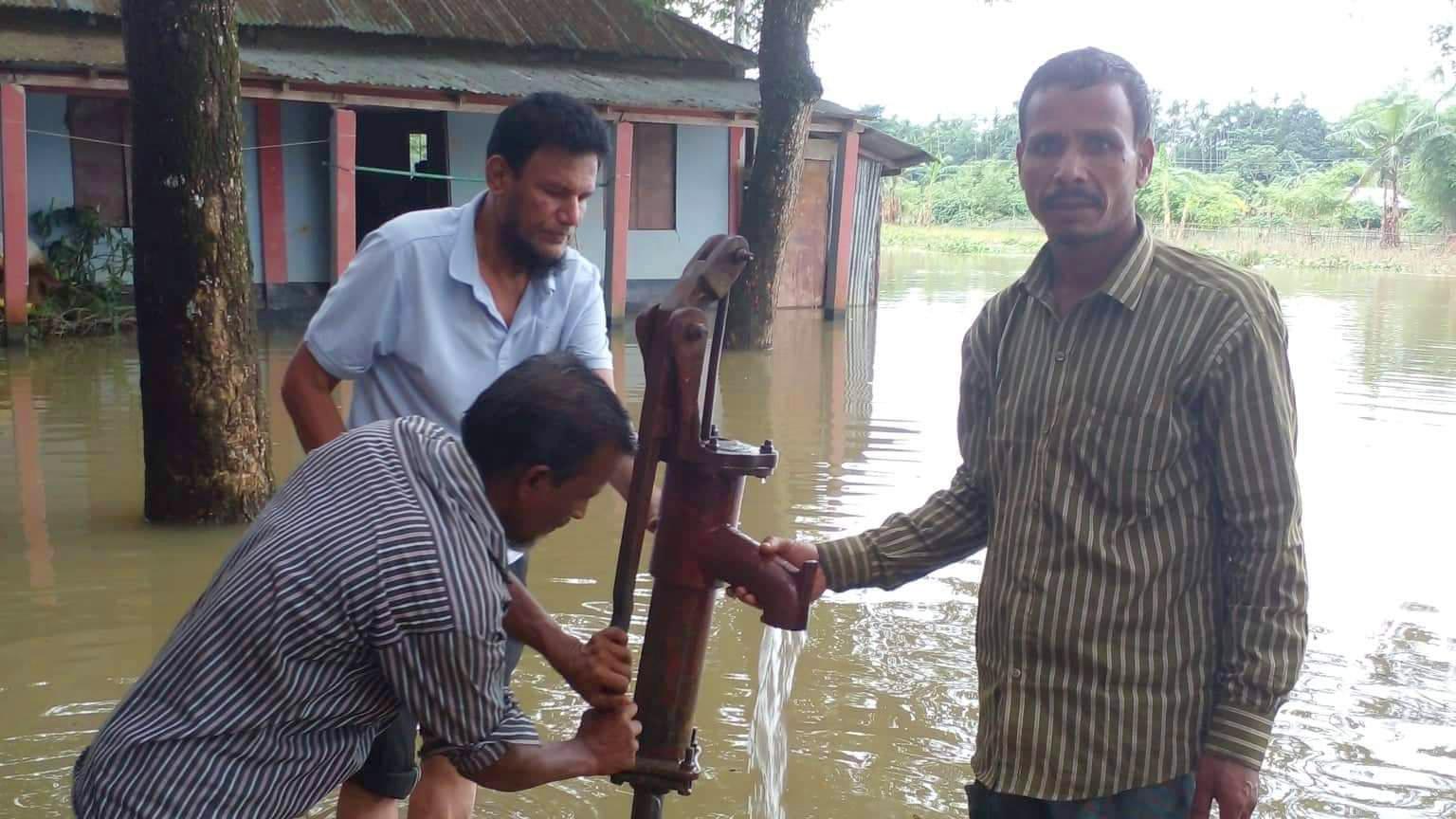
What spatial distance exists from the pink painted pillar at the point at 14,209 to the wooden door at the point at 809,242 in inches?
339

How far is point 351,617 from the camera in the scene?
168cm

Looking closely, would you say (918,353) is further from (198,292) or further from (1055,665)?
(1055,665)

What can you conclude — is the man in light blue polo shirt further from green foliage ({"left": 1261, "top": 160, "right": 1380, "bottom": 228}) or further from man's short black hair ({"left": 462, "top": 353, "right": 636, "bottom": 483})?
green foliage ({"left": 1261, "top": 160, "right": 1380, "bottom": 228})

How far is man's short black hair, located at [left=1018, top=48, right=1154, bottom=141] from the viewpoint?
2088 mm

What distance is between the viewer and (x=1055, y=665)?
6.72 feet

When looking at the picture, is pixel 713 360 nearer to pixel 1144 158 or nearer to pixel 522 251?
pixel 1144 158

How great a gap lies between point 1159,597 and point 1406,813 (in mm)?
2187

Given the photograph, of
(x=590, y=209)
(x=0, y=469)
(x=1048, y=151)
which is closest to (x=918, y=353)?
(x=590, y=209)

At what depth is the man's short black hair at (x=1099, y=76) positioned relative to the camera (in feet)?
6.85

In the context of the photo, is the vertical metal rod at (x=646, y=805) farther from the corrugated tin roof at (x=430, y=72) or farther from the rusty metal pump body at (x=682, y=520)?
the corrugated tin roof at (x=430, y=72)

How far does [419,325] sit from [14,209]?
394 inches

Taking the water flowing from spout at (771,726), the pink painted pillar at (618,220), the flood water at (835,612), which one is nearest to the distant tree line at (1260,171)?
the pink painted pillar at (618,220)

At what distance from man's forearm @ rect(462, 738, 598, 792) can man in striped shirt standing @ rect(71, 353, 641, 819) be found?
126 millimetres

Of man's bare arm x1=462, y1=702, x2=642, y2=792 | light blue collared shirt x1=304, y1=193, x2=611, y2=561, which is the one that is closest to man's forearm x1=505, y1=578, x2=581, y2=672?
man's bare arm x1=462, y1=702, x2=642, y2=792
